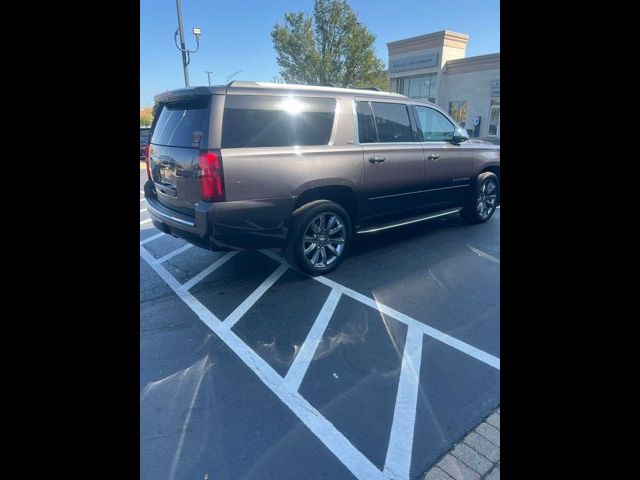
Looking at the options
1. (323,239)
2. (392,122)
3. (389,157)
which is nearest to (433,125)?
(392,122)

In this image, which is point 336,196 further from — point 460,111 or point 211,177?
point 460,111

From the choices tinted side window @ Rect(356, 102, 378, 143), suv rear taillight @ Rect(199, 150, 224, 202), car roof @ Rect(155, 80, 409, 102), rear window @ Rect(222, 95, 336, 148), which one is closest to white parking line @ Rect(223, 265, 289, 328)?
suv rear taillight @ Rect(199, 150, 224, 202)

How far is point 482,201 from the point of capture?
21.1ft

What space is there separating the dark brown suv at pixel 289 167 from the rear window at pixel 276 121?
0.01m

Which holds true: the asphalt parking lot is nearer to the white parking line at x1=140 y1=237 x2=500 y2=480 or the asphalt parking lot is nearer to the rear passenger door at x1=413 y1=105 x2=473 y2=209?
the white parking line at x1=140 y1=237 x2=500 y2=480

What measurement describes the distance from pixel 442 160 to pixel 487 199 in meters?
1.53

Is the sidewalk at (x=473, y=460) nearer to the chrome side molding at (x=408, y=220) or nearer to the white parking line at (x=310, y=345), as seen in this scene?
the white parking line at (x=310, y=345)

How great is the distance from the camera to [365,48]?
20.6 meters

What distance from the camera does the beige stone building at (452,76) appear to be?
25.3m

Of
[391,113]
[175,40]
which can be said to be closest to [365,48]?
[175,40]
